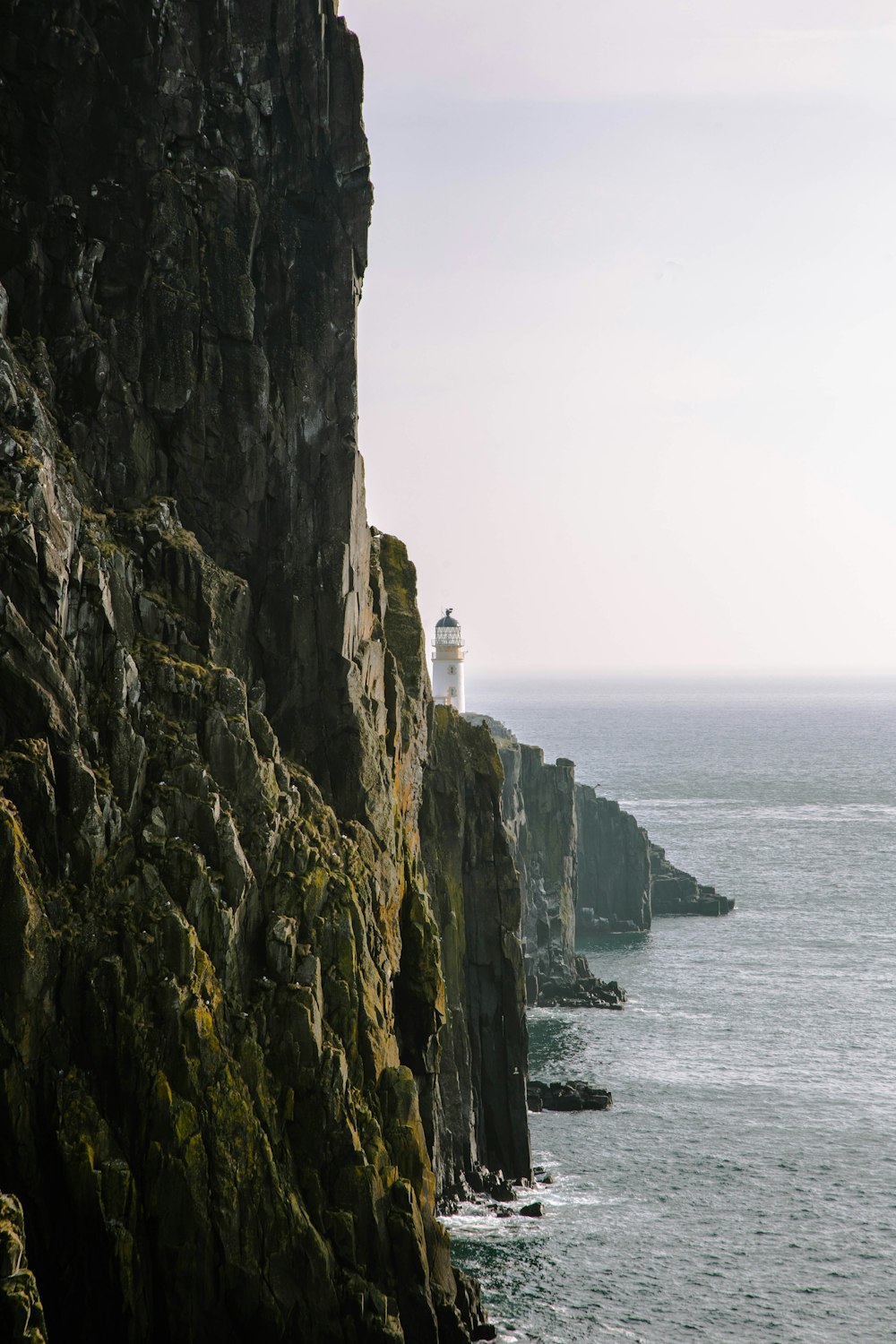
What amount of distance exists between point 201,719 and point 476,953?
137 feet

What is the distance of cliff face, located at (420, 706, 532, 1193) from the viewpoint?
86938 millimetres

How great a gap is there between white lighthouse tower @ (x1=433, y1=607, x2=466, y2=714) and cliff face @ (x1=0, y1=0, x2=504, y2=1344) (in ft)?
290

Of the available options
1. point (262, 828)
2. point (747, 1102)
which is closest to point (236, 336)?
point (262, 828)

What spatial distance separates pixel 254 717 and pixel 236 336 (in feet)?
53.6

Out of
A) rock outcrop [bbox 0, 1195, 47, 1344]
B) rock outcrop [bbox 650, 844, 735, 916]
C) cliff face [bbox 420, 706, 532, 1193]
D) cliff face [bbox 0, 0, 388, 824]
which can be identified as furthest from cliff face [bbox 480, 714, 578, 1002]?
rock outcrop [bbox 0, 1195, 47, 1344]

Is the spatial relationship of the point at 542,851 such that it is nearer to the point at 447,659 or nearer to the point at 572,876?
the point at 572,876

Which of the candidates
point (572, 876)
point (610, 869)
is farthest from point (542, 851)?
point (610, 869)

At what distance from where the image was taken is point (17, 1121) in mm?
47125

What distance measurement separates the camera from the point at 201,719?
5716cm

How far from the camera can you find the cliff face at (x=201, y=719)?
49.3m

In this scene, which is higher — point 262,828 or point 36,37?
point 36,37

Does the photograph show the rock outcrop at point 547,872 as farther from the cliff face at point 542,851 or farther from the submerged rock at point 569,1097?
the submerged rock at point 569,1097

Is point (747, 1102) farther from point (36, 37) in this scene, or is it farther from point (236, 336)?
point (36, 37)

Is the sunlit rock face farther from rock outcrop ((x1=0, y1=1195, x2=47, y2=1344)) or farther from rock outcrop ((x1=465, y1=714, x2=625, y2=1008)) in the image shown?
rock outcrop ((x1=0, y1=1195, x2=47, y2=1344))
